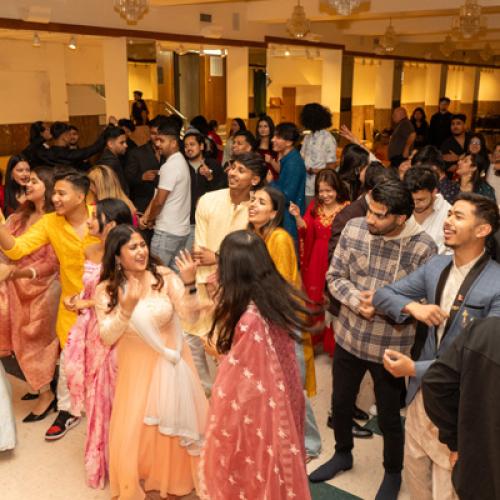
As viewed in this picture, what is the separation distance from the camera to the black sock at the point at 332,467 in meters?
3.03

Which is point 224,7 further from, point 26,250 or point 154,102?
point 26,250

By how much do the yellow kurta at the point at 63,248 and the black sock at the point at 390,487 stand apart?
186 cm

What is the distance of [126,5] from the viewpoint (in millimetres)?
5734

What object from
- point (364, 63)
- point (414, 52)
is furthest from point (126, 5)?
point (414, 52)

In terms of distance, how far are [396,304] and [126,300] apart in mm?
1120

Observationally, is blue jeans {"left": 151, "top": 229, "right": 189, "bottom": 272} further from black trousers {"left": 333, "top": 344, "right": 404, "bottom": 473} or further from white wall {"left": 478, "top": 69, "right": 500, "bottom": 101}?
white wall {"left": 478, "top": 69, "right": 500, "bottom": 101}

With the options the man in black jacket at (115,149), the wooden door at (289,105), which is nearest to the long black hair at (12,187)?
the man in black jacket at (115,149)

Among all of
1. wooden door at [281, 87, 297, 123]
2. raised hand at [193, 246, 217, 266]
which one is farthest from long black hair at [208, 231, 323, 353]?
wooden door at [281, 87, 297, 123]

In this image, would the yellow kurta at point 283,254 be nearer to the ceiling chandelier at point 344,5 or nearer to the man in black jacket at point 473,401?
the man in black jacket at point 473,401

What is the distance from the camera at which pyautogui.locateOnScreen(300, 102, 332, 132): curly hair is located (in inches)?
247

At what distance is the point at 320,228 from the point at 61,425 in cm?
206

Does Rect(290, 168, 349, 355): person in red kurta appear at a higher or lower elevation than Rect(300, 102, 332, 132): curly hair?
lower

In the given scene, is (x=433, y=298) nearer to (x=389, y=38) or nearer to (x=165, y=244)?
(x=165, y=244)

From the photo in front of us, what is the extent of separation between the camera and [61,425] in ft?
11.6
